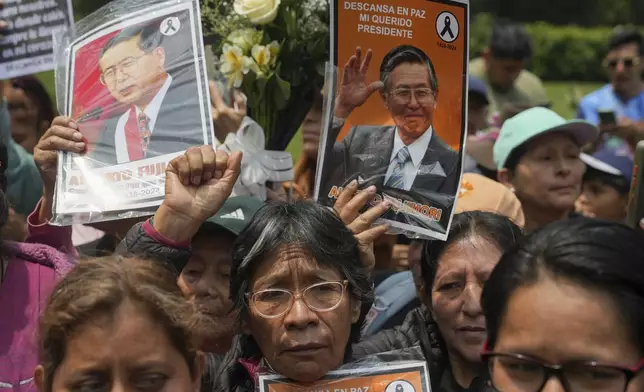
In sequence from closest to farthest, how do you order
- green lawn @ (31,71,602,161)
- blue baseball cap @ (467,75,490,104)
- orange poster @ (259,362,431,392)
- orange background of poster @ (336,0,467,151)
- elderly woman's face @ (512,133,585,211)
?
orange poster @ (259,362,431,392)
orange background of poster @ (336,0,467,151)
elderly woman's face @ (512,133,585,211)
blue baseball cap @ (467,75,490,104)
green lawn @ (31,71,602,161)

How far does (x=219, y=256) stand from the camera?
134 inches

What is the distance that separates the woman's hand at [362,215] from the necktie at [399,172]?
7cm

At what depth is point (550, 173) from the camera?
475 cm

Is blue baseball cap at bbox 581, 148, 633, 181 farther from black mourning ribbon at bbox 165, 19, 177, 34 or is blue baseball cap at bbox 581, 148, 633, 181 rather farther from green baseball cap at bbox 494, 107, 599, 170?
black mourning ribbon at bbox 165, 19, 177, 34

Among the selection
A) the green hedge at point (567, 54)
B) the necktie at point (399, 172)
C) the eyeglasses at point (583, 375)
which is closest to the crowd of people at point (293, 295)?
the eyeglasses at point (583, 375)

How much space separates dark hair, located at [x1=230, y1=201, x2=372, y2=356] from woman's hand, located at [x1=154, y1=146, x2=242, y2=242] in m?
0.13

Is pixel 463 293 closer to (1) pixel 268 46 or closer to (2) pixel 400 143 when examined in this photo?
(2) pixel 400 143

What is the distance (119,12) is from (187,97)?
356 millimetres

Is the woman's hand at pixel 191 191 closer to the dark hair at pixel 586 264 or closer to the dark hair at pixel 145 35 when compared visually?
the dark hair at pixel 145 35

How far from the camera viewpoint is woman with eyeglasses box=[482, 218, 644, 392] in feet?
6.40

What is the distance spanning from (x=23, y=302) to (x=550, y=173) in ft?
8.57

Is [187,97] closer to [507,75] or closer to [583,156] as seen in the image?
[583,156]

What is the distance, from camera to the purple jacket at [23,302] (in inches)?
112

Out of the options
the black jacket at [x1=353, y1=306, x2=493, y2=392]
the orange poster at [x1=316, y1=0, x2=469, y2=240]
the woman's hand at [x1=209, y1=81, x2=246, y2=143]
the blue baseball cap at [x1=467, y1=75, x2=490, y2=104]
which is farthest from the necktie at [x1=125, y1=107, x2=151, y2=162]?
the blue baseball cap at [x1=467, y1=75, x2=490, y2=104]
